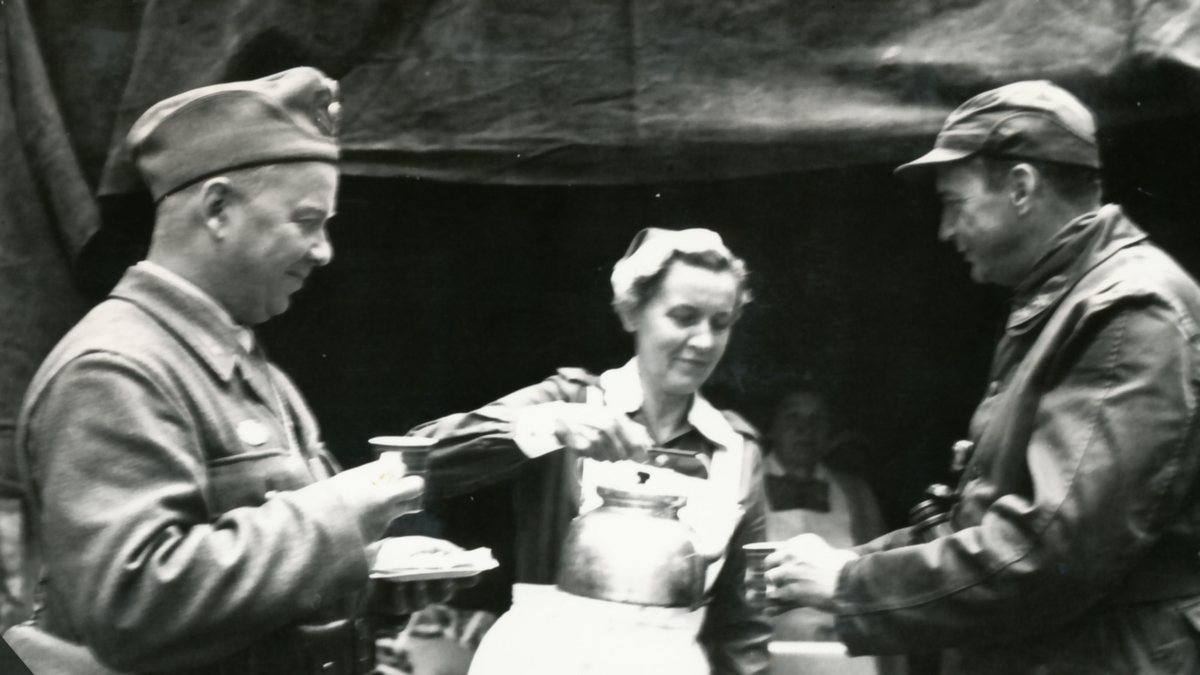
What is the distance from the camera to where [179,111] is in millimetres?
2035

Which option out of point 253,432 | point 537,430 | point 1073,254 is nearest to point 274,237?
point 253,432

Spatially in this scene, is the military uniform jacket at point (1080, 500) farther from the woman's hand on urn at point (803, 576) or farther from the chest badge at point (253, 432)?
the chest badge at point (253, 432)

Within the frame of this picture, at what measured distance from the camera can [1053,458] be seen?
200 centimetres

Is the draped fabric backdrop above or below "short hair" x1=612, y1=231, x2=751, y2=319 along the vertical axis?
above

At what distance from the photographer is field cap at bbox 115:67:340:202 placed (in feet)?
6.56

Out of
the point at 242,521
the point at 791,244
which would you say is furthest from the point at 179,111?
the point at 791,244

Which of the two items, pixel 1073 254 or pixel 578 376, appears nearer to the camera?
pixel 1073 254

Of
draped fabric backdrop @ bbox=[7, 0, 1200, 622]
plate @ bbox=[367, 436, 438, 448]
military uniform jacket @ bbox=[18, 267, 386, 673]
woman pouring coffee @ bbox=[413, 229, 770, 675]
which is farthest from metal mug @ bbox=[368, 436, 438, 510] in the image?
draped fabric backdrop @ bbox=[7, 0, 1200, 622]

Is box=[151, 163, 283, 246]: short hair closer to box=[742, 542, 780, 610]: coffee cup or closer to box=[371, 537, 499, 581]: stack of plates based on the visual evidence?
box=[371, 537, 499, 581]: stack of plates

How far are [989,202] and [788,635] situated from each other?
88 cm

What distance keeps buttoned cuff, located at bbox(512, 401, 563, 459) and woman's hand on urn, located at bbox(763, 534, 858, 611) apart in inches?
17.8

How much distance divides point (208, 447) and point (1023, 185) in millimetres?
1462

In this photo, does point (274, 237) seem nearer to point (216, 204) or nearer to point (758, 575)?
point (216, 204)

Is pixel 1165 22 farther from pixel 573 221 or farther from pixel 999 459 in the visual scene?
pixel 573 221
